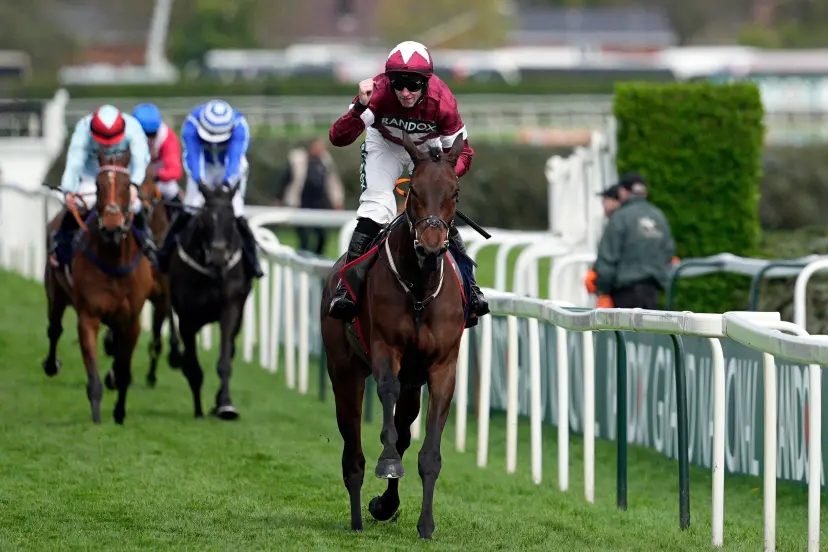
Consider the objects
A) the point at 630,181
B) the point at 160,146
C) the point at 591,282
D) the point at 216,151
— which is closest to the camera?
the point at 216,151

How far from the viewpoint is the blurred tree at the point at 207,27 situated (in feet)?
207

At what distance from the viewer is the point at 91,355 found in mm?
9547

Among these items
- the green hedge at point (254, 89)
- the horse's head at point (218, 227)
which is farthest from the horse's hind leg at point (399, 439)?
the green hedge at point (254, 89)

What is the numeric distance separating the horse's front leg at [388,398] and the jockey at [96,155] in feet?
11.7

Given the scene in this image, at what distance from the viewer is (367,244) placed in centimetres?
680

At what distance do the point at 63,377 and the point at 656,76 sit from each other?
3308cm

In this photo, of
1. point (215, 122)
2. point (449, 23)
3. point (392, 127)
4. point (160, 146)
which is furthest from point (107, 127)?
point (449, 23)

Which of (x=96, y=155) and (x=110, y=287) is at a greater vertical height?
(x=96, y=155)

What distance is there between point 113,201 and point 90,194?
931 mm

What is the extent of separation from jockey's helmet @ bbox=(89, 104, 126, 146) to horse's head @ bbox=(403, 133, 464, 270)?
12.8ft

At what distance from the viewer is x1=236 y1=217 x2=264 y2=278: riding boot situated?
1028cm

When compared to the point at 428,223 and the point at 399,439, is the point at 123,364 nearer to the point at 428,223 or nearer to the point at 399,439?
the point at 399,439

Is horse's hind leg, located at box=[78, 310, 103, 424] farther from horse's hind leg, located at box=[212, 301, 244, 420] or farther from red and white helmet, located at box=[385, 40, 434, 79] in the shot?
red and white helmet, located at box=[385, 40, 434, 79]

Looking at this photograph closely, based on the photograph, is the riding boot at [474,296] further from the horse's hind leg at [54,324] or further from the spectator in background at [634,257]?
the horse's hind leg at [54,324]
